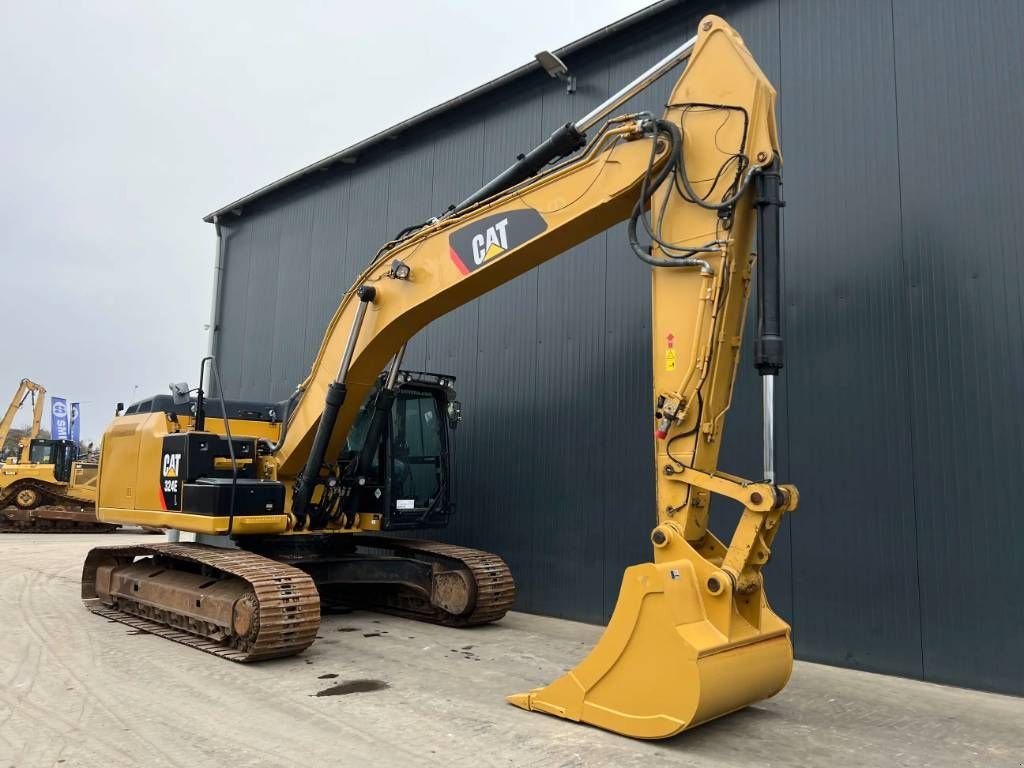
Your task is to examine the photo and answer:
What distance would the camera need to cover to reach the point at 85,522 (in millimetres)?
22484

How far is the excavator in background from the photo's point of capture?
2183 cm

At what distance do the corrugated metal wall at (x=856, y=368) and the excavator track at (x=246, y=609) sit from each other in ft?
11.8

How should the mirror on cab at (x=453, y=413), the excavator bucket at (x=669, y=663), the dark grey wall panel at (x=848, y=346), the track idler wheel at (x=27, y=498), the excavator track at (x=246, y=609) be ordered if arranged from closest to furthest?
the excavator bucket at (x=669, y=663), the excavator track at (x=246, y=609), the dark grey wall panel at (x=848, y=346), the mirror on cab at (x=453, y=413), the track idler wheel at (x=27, y=498)

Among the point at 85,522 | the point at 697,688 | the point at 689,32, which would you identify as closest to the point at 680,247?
the point at 697,688

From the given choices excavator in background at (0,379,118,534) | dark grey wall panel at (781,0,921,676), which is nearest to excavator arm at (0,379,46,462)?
excavator in background at (0,379,118,534)

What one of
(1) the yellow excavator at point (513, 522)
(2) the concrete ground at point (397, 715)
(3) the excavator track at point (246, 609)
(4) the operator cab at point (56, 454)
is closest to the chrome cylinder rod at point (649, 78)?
(1) the yellow excavator at point (513, 522)

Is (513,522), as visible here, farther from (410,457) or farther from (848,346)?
(848,346)

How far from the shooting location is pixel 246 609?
6.71 meters

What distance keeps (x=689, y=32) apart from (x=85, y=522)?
70.0 feet

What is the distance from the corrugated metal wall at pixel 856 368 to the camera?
656 centimetres

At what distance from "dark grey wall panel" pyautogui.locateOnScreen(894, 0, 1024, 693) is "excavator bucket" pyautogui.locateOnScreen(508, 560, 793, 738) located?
2534 millimetres

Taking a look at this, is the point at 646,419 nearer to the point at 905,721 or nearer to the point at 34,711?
the point at 905,721

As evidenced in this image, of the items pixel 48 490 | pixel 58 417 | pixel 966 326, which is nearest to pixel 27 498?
pixel 48 490

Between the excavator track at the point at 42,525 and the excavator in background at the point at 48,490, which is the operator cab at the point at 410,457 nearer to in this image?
the excavator in background at the point at 48,490
